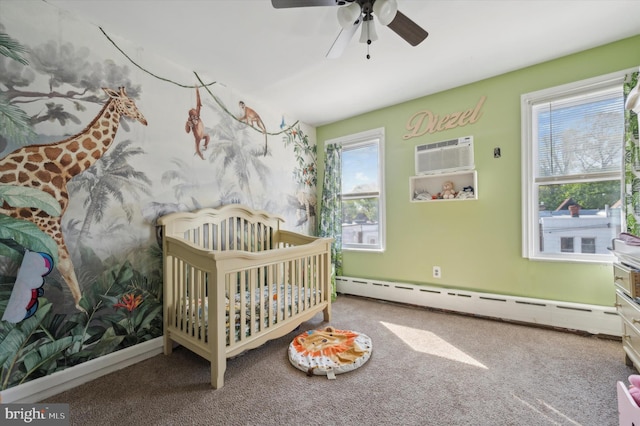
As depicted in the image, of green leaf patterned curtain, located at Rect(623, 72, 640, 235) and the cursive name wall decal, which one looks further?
the cursive name wall decal

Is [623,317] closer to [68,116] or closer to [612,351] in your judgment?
[612,351]

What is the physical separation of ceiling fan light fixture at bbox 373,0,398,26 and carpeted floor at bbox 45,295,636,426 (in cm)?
210

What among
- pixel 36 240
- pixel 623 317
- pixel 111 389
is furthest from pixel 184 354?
pixel 623 317

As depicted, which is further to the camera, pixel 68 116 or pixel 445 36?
pixel 445 36

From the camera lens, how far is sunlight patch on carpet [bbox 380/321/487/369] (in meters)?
1.81

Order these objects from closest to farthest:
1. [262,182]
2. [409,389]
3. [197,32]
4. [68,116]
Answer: [409,389], [68,116], [197,32], [262,182]

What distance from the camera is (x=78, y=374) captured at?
1556mm

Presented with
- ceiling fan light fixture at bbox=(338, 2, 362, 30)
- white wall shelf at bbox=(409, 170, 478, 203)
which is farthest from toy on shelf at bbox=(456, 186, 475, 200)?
ceiling fan light fixture at bbox=(338, 2, 362, 30)

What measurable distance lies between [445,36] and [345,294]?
2.89 meters

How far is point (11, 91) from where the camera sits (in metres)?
1.41

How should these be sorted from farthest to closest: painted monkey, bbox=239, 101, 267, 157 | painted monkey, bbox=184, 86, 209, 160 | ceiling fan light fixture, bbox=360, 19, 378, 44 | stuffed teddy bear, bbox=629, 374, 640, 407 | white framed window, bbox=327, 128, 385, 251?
white framed window, bbox=327, 128, 385, 251 → painted monkey, bbox=239, 101, 267, 157 → painted monkey, bbox=184, 86, 209, 160 → ceiling fan light fixture, bbox=360, 19, 378, 44 → stuffed teddy bear, bbox=629, 374, 640, 407

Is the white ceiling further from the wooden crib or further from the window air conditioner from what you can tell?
the wooden crib

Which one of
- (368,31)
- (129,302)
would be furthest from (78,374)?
(368,31)

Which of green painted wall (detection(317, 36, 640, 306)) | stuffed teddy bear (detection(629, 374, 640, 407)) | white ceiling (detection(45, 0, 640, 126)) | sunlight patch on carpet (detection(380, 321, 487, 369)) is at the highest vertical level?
white ceiling (detection(45, 0, 640, 126))
